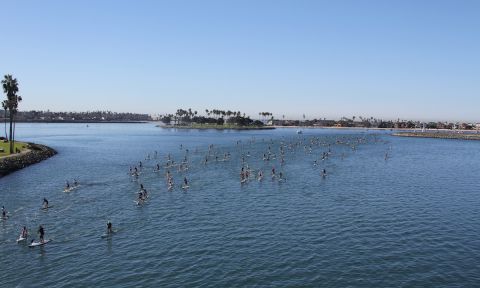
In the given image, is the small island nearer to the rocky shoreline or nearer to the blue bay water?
the rocky shoreline

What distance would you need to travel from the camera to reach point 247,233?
135 ft

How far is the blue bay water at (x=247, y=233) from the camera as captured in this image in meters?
30.9

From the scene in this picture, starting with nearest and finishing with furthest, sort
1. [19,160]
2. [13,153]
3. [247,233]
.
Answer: [247,233] → [19,160] → [13,153]

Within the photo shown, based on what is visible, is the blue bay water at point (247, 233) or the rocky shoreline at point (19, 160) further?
the rocky shoreline at point (19, 160)

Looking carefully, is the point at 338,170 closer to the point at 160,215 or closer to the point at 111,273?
the point at 160,215

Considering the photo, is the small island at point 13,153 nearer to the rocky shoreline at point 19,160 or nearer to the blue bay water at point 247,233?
the rocky shoreline at point 19,160

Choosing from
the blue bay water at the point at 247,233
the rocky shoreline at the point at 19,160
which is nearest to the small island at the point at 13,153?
the rocky shoreline at the point at 19,160

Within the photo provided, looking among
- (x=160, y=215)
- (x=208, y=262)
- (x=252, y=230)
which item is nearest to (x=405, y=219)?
(x=252, y=230)

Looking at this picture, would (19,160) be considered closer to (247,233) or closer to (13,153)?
(13,153)

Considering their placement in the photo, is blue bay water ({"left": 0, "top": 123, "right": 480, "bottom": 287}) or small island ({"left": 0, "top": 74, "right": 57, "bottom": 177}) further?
small island ({"left": 0, "top": 74, "right": 57, "bottom": 177})

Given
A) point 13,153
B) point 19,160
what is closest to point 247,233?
point 19,160

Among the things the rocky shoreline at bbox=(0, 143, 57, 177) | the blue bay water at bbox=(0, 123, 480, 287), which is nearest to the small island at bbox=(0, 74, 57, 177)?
the rocky shoreline at bbox=(0, 143, 57, 177)

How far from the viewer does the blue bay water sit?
101 ft

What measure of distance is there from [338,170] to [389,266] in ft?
186
